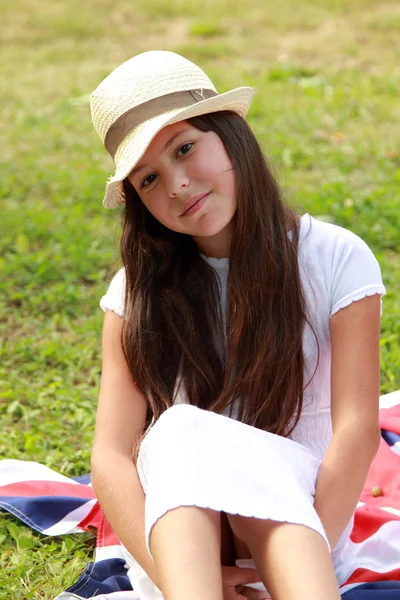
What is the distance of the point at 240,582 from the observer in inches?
92.6

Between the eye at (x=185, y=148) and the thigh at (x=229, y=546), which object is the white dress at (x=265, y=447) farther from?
the eye at (x=185, y=148)

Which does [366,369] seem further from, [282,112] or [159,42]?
[159,42]

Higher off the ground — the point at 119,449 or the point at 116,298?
the point at 116,298

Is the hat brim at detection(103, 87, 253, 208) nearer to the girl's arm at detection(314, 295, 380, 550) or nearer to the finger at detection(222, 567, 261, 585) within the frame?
the girl's arm at detection(314, 295, 380, 550)

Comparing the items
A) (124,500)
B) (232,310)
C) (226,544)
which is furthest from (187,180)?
(226,544)

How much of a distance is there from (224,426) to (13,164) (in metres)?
4.29

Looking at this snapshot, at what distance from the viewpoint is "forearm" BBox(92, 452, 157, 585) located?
2.39 meters

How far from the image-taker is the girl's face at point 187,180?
2500mm

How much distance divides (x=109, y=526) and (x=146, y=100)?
1320mm

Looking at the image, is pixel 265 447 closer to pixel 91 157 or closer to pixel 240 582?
pixel 240 582

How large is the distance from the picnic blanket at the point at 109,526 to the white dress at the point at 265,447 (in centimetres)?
10

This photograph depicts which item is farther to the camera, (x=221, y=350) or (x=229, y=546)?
(x=221, y=350)

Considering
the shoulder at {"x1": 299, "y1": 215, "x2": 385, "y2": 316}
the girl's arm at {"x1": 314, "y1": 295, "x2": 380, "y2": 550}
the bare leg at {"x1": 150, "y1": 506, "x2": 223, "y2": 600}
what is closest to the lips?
the shoulder at {"x1": 299, "y1": 215, "x2": 385, "y2": 316}

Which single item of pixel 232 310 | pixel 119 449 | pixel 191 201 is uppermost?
pixel 191 201
